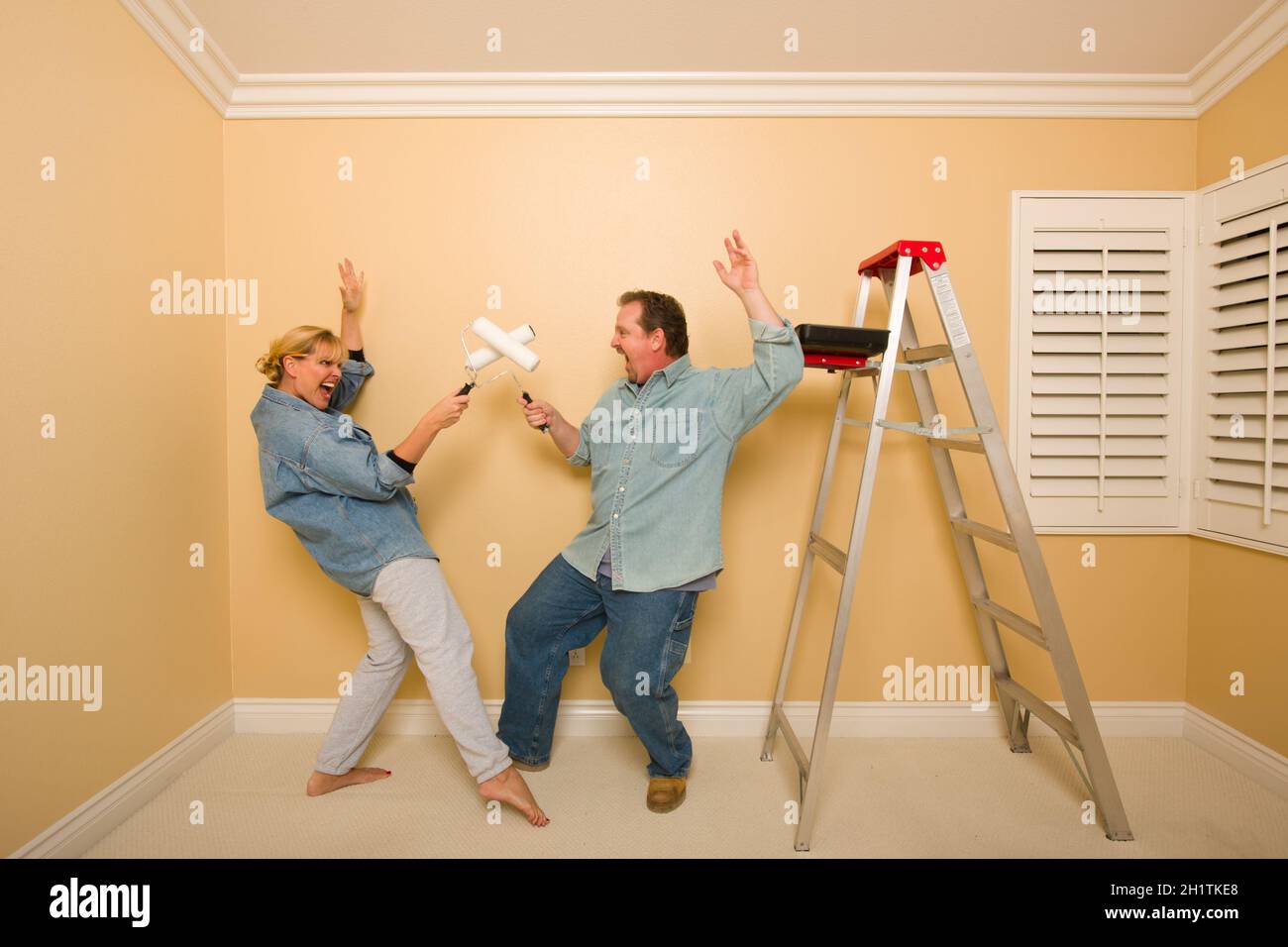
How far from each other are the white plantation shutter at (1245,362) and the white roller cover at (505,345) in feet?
7.25

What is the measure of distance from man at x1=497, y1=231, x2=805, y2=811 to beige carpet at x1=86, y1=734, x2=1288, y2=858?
0.19 m

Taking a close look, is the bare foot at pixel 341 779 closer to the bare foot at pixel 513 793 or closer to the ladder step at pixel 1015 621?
the bare foot at pixel 513 793

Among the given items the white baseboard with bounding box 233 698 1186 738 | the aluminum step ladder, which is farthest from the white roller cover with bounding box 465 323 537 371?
the white baseboard with bounding box 233 698 1186 738

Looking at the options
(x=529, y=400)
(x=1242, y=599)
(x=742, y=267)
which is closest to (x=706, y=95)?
(x=742, y=267)

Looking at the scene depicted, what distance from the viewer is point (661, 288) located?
2.34 meters

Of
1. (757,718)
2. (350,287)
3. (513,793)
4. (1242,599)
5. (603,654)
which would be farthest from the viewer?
(757,718)

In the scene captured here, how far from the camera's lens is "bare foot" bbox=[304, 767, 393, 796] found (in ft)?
6.63

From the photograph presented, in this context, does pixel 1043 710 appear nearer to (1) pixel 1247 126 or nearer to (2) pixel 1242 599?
(2) pixel 1242 599

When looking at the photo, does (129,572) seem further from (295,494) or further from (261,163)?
(261,163)

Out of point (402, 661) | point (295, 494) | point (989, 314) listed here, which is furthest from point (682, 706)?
point (989, 314)

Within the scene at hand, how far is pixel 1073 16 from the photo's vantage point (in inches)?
78.1

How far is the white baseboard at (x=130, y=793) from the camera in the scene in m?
1.65

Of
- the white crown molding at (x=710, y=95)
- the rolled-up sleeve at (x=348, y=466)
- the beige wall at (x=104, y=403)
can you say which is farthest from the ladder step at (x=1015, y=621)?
the beige wall at (x=104, y=403)

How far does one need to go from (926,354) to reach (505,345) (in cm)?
121
